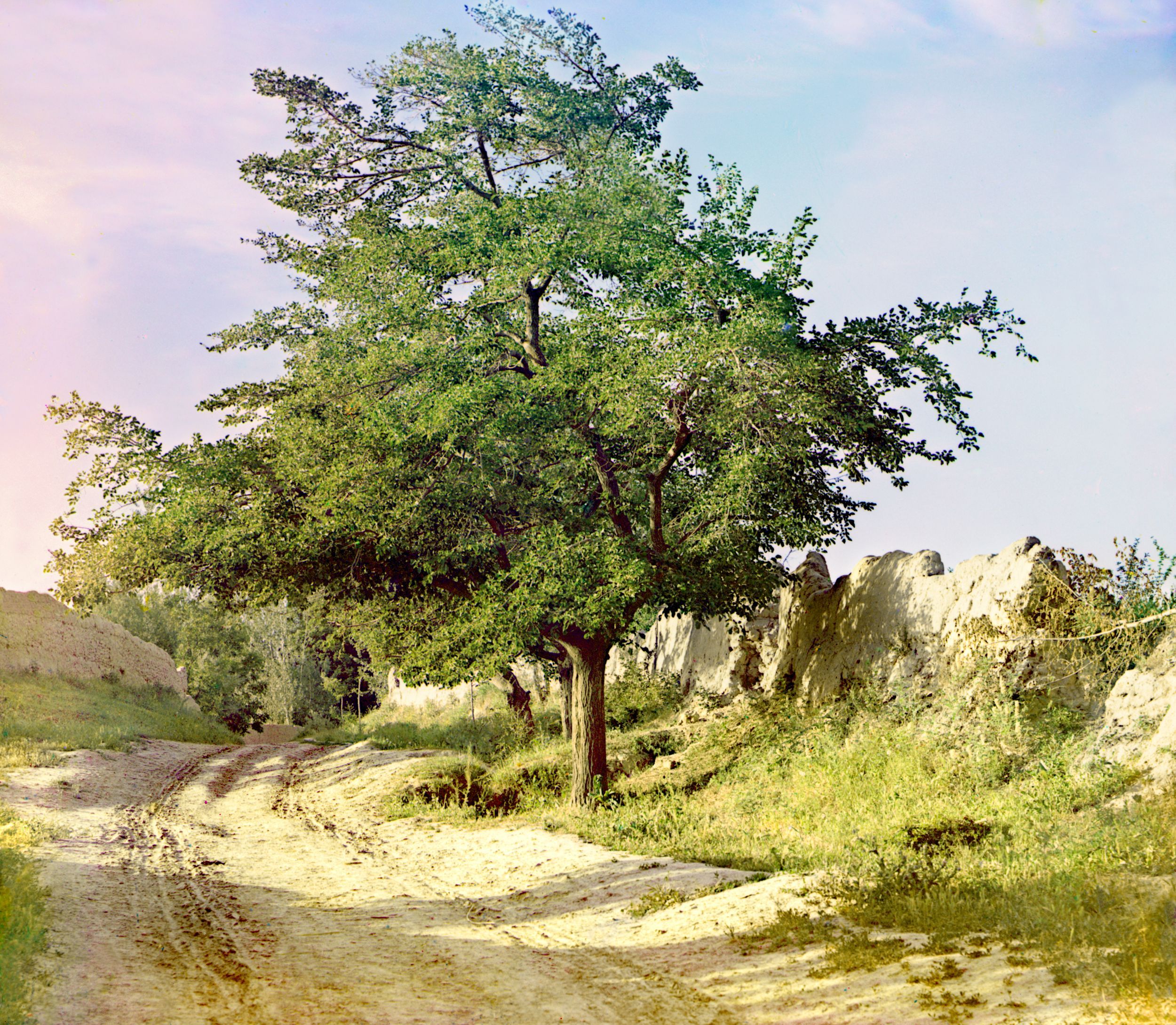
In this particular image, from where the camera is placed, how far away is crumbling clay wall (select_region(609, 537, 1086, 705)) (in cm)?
1428

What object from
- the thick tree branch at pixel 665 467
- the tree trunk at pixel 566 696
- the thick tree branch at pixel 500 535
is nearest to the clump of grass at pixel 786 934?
the thick tree branch at pixel 665 467

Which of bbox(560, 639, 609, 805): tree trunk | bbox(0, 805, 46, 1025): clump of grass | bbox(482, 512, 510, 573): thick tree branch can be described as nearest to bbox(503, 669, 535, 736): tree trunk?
bbox(482, 512, 510, 573): thick tree branch

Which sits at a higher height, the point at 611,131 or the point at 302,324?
the point at 611,131

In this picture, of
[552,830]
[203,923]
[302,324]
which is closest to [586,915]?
[203,923]

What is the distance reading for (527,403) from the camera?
52.6ft

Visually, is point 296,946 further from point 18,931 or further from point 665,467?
point 665,467

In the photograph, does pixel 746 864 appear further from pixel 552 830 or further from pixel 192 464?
pixel 192 464

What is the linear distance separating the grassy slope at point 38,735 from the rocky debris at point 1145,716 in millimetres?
10959

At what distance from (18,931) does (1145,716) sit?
39.4 ft

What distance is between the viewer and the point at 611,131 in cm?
1778

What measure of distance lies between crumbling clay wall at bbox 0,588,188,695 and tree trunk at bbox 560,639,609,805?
1987 centimetres

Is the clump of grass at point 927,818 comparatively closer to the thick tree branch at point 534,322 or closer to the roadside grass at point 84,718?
the thick tree branch at point 534,322

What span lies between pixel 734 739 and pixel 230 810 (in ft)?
30.7

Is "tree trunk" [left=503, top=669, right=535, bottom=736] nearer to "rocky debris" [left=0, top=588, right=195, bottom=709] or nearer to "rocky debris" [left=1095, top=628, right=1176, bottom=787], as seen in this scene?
"rocky debris" [left=0, top=588, right=195, bottom=709]
